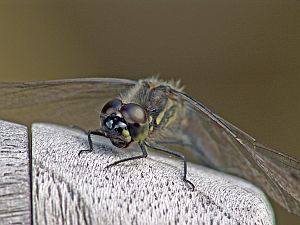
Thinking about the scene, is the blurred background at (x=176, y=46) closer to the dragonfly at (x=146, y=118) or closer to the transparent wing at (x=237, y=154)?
the transparent wing at (x=237, y=154)

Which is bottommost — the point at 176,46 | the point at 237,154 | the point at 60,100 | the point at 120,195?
the point at 120,195

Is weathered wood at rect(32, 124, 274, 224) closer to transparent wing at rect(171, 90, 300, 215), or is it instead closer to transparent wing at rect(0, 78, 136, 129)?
transparent wing at rect(171, 90, 300, 215)

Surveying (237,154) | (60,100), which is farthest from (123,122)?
(237,154)

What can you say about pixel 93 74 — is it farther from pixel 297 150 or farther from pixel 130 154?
pixel 130 154

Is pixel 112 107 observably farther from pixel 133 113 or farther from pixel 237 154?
pixel 237 154

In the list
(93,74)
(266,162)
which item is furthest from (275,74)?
(266,162)
